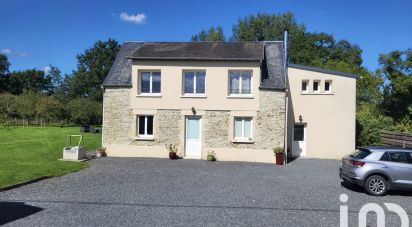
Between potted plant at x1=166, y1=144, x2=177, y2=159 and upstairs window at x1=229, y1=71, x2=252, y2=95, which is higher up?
upstairs window at x1=229, y1=71, x2=252, y2=95

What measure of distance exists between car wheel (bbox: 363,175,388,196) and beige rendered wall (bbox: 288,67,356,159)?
38.0ft

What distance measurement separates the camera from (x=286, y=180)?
49.6ft

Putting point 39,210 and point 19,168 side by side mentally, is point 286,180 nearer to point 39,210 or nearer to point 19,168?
point 39,210

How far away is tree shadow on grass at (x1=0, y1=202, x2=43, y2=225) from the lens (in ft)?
28.3

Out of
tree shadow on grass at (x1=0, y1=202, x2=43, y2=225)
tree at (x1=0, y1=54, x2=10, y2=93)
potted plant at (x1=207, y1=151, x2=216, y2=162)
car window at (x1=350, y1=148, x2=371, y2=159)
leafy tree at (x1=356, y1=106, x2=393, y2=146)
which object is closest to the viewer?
tree shadow on grass at (x1=0, y1=202, x2=43, y2=225)

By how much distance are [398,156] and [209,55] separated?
12596 mm

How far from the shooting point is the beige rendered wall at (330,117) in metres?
23.8

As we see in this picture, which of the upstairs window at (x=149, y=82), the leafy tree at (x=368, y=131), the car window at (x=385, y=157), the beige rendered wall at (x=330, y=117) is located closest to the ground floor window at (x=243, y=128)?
the beige rendered wall at (x=330, y=117)

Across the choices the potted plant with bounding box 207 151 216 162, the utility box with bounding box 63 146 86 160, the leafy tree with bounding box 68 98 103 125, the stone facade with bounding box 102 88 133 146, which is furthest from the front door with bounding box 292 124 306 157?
the leafy tree with bounding box 68 98 103 125

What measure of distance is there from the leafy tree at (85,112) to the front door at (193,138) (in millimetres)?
34537

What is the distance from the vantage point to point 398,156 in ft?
41.7

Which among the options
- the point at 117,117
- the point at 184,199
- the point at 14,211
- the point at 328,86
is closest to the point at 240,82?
the point at 328,86

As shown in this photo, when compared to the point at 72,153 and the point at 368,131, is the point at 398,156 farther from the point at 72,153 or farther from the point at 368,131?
the point at 72,153

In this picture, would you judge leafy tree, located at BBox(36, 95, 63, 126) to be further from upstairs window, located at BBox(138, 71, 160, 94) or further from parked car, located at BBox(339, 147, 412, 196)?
parked car, located at BBox(339, 147, 412, 196)
